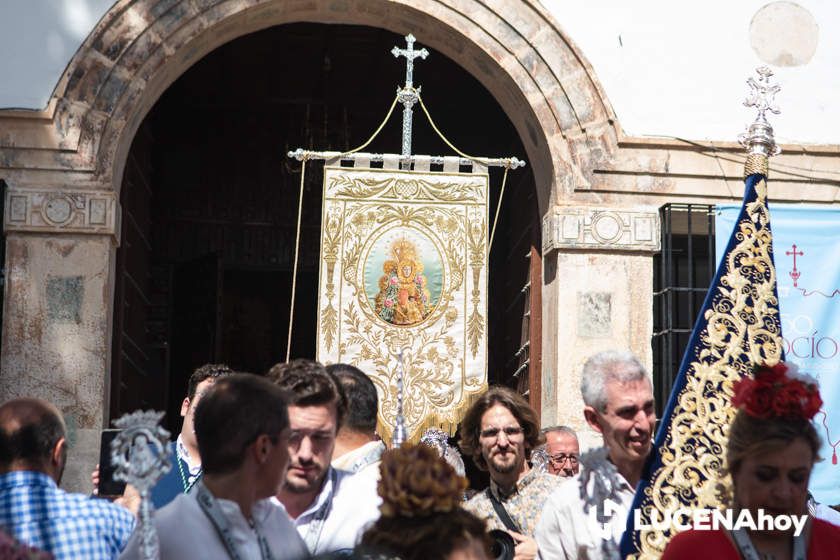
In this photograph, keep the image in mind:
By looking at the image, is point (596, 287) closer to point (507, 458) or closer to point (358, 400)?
point (507, 458)

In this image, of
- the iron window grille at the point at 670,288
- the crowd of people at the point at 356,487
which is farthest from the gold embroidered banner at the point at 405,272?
the crowd of people at the point at 356,487

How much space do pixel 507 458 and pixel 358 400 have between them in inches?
29.1

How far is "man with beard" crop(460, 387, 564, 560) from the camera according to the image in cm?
510

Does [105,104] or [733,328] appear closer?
→ [733,328]

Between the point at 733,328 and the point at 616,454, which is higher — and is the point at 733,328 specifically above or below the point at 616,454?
above

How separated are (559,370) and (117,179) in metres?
3.07

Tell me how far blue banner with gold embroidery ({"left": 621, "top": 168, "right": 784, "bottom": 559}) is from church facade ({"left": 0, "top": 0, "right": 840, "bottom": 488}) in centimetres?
418

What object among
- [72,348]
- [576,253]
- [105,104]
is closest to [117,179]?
[105,104]

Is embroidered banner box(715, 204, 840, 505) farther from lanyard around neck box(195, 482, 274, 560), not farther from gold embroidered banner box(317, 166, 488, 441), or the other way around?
lanyard around neck box(195, 482, 274, 560)

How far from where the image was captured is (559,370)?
864 cm

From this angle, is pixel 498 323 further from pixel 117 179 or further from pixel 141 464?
pixel 141 464

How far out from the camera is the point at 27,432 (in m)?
3.85

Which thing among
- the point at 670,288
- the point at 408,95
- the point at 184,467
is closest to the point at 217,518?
the point at 184,467

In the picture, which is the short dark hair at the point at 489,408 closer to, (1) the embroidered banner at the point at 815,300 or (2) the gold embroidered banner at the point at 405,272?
(2) the gold embroidered banner at the point at 405,272
